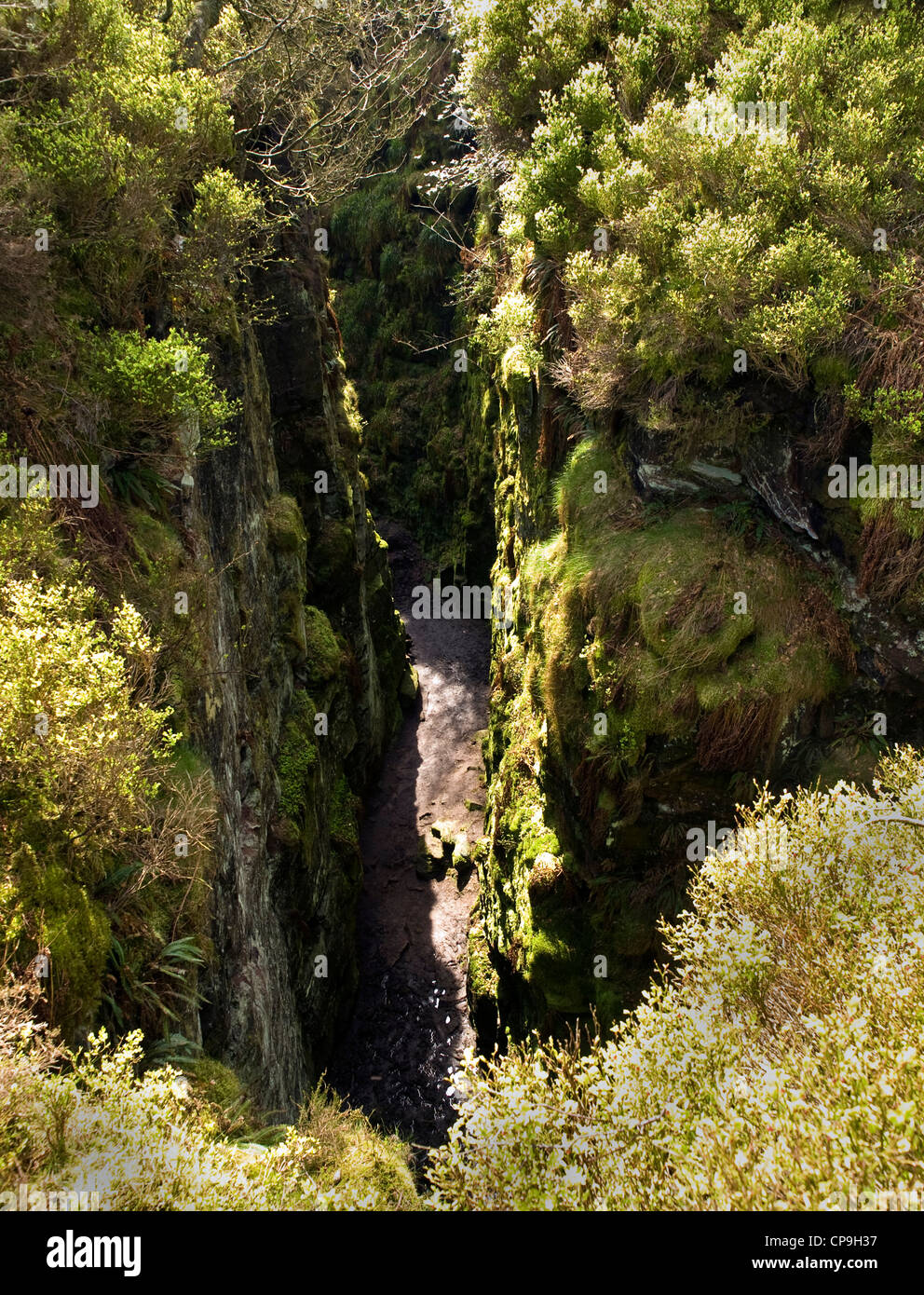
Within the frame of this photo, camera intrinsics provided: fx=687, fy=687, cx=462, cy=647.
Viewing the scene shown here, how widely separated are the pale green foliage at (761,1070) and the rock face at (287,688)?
466cm

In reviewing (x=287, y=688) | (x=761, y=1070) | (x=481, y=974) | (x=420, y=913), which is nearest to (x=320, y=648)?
(x=287, y=688)

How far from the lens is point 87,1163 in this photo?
3883mm

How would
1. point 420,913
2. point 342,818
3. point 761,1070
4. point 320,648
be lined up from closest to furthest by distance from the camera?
point 761,1070 < point 320,648 < point 342,818 < point 420,913

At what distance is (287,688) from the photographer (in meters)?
14.6

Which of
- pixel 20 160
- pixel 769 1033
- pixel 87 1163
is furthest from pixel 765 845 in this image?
pixel 20 160

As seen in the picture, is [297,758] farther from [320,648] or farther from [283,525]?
[283,525]

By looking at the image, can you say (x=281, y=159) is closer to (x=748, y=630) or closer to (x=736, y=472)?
(x=736, y=472)

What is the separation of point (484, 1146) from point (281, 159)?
18.4 metres

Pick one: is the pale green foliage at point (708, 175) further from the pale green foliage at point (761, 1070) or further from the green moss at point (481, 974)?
the green moss at point (481, 974)

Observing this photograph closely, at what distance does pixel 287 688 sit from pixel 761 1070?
11.7 metres

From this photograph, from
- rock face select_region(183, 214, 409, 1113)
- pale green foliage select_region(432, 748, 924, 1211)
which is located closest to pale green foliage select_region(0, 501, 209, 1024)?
rock face select_region(183, 214, 409, 1113)

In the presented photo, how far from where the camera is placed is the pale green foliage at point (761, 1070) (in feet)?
11.7

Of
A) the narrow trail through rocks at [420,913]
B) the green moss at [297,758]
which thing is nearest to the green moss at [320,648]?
the green moss at [297,758]

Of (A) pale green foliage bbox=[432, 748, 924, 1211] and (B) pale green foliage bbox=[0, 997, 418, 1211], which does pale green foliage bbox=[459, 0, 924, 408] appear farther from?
(B) pale green foliage bbox=[0, 997, 418, 1211]
